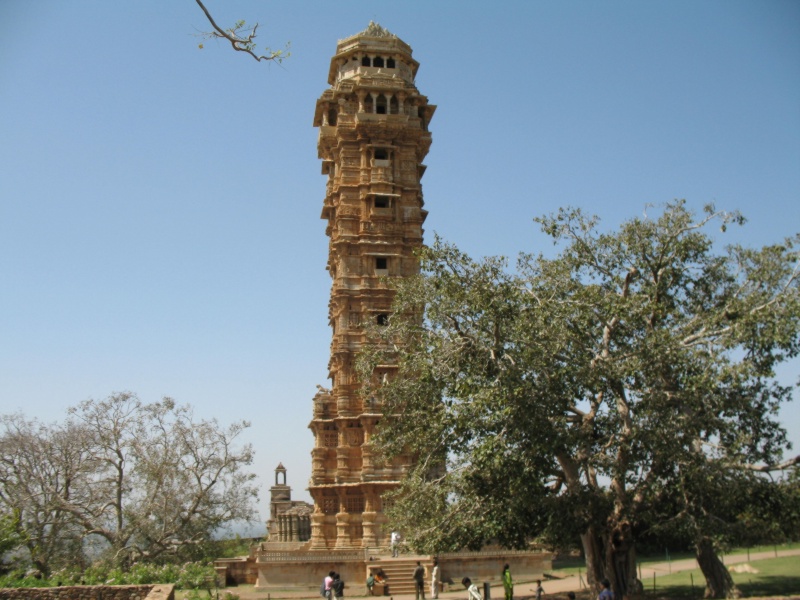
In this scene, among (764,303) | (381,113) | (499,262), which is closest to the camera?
(764,303)

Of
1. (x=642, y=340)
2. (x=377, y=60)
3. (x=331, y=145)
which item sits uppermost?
(x=377, y=60)

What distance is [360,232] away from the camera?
38.9m

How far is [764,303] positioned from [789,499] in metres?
4.99

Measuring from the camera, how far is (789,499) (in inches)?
752

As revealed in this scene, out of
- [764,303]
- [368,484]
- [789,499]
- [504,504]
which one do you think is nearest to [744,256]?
Answer: [764,303]

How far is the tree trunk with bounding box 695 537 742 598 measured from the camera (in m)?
20.3

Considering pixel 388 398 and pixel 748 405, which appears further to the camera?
pixel 388 398

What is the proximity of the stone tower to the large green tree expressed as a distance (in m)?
12.2

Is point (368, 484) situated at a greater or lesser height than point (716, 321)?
lesser

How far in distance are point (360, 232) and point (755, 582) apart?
76.9 feet

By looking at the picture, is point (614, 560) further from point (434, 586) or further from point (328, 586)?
point (328, 586)

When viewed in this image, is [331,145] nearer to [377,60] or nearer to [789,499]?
[377,60]

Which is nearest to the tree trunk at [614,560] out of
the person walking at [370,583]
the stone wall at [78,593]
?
the person walking at [370,583]

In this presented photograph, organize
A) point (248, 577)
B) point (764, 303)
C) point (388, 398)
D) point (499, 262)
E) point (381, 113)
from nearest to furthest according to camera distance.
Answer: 1. point (764, 303)
2. point (499, 262)
3. point (388, 398)
4. point (248, 577)
5. point (381, 113)
